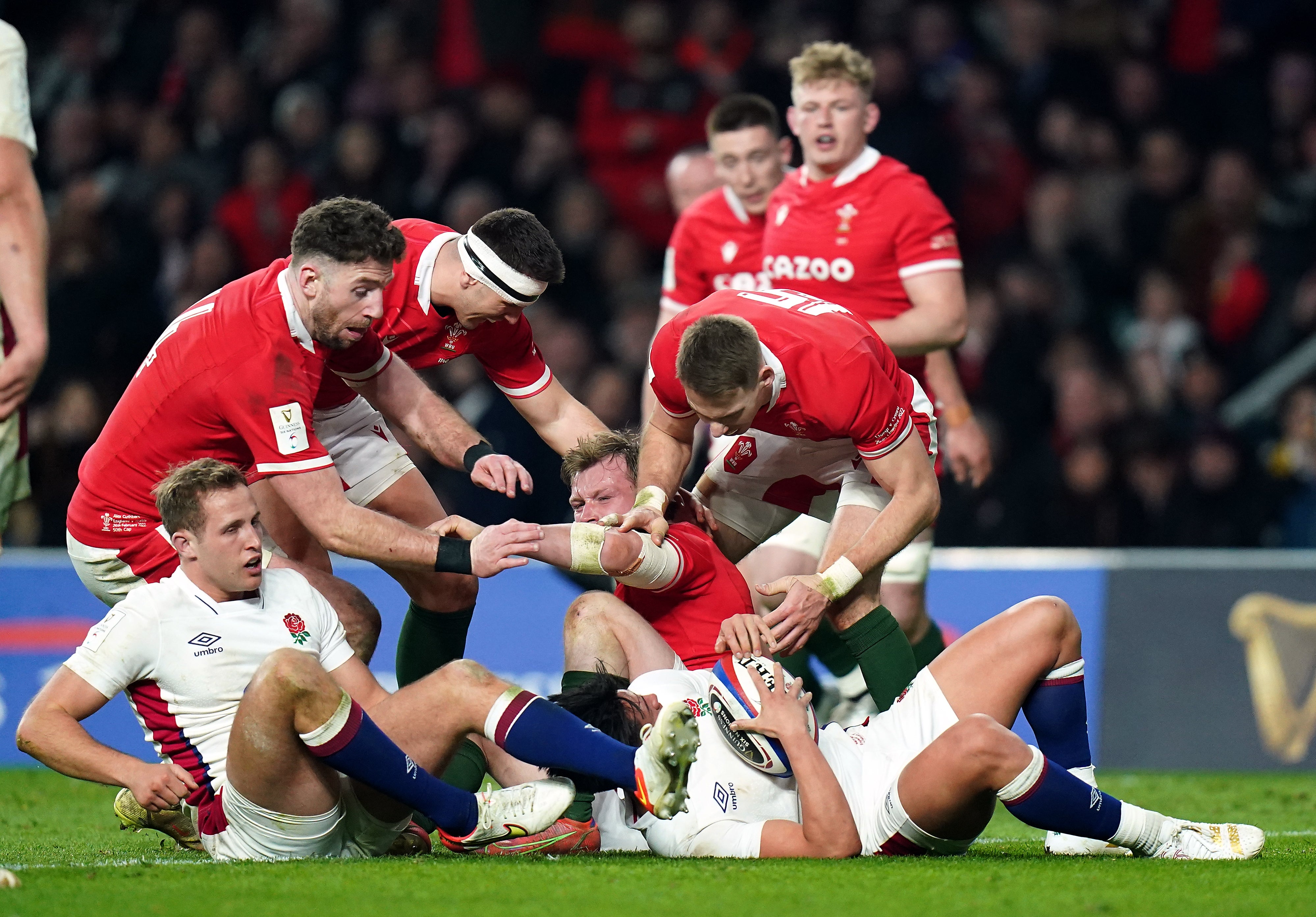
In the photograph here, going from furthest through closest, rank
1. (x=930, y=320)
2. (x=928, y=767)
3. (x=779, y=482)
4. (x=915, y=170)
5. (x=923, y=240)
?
(x=915, y=170) < (x=923, y=240) < (x=930, y=320) < (x=779, y=482) < (x=928, y=767)

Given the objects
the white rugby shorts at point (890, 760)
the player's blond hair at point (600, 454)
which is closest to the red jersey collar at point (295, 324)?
the player's blond hair at point (600, 454)

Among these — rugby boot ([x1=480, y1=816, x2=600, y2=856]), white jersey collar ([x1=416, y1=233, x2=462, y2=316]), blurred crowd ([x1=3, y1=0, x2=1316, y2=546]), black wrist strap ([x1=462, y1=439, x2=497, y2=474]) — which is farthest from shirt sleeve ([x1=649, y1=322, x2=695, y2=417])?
blurred crowd ([x1=3, y1=0, x2=1316, y2=546])

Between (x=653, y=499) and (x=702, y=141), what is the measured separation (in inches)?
223

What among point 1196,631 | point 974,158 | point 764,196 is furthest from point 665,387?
point 974,158

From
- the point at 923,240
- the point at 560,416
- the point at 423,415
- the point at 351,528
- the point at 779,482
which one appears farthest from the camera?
the point at 923,240

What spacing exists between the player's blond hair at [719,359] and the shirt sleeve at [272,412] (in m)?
1.20

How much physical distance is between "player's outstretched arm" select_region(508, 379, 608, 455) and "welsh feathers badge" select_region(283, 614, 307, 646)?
1.78m

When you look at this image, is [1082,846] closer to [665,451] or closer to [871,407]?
[871,407]

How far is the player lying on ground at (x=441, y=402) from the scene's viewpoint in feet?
18.0

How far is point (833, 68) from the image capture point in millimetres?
6938

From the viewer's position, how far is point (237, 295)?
5.20 meters

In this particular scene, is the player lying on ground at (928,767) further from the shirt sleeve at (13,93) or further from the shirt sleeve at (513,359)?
the shirt sleeve at (13,93)

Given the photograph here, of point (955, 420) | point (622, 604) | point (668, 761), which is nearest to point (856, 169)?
point (955, 420)

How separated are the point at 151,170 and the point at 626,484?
6455 mm
